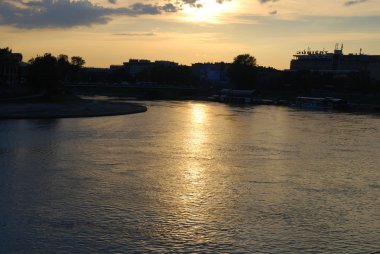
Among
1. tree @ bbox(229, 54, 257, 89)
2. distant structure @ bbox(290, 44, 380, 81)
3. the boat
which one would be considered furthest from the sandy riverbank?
distant structure @ bbox(290, 44, 380, 81)

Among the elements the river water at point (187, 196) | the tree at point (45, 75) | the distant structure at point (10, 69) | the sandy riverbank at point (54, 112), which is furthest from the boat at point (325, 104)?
the river water at point (187, 196)

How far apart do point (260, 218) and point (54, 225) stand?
3633 millimetres

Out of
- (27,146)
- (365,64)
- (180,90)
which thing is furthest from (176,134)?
(365,64)

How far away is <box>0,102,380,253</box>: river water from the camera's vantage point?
26.3 ft

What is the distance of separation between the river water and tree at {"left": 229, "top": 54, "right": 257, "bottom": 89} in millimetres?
60419

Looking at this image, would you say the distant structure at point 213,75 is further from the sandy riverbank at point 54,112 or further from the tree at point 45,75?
the sandy riverbank at point 54,112

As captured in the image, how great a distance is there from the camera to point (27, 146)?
18578 mm

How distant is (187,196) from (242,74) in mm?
70407

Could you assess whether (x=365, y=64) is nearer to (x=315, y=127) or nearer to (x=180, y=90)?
(x=180, y=90)

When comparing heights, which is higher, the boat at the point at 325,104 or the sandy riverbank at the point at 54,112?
the boat at the point at 325,104

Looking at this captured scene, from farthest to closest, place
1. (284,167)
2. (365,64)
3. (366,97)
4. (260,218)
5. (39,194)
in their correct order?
(365,64) → (366,97) → (284,167) → (39,194) → (260,218)

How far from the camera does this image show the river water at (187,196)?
26.3 ft

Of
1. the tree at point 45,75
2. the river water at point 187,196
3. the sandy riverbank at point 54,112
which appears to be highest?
the tree at point 45,75

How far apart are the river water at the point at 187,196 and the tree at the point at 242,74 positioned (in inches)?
2379
